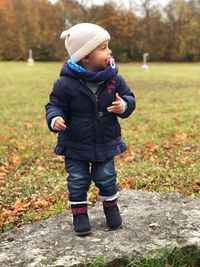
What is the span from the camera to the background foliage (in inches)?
2026

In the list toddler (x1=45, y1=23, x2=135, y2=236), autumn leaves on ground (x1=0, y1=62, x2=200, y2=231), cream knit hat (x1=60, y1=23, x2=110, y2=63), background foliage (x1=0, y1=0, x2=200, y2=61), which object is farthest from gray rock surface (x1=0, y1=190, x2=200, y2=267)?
background foliage (x1=0, y1=0, x2=200, y2=61)

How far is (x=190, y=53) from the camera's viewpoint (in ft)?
164

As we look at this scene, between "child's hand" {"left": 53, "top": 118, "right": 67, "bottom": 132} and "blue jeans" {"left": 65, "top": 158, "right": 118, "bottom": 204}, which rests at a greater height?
"child's hand" {"left": 53, "top": 118, "right": 67, "bottom": 132}

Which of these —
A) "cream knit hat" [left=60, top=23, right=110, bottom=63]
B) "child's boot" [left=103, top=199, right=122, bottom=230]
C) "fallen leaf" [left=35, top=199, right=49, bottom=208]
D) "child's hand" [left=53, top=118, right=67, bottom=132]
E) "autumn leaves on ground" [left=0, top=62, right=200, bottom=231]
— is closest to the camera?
"child's hand" [left=53, top=118, right=67, bottom=132]

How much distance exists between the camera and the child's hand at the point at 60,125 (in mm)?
3326

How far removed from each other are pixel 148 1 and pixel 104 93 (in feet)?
175

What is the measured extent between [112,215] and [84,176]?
405 mm

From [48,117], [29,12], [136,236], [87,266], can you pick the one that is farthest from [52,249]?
[29,12]

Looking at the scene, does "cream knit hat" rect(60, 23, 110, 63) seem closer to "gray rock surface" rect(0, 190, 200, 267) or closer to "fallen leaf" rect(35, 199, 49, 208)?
"gray rock surface" rect(0, 190, 200, 267)

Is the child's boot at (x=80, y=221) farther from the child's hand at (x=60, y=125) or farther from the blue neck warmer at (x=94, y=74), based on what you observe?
the blue neck warmer at (x=94, y=74)

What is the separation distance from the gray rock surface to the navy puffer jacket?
0.63 meters

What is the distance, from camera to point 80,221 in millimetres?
3691

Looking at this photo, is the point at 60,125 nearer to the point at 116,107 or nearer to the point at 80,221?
the point at 116,107

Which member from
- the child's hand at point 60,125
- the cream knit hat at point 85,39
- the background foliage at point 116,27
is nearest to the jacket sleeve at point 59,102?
the child's hand at point 60,125
